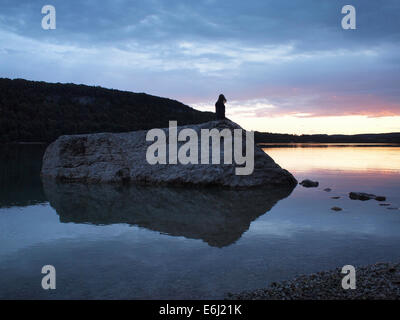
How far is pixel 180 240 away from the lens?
7.94m

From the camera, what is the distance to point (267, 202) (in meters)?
12.4

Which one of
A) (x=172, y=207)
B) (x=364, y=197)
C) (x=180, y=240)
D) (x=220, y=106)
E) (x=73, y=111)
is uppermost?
(x=73, y=111)

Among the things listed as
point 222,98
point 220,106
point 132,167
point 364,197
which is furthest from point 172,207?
point 222,98

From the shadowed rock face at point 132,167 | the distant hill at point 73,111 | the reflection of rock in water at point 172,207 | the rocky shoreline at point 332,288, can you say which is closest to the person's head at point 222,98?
the shadowed rock face at point 132,167

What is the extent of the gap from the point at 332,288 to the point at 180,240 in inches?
146

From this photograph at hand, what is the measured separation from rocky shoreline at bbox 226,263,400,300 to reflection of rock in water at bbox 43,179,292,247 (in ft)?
8.26

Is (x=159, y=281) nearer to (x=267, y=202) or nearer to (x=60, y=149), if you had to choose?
(x=267, y=202)

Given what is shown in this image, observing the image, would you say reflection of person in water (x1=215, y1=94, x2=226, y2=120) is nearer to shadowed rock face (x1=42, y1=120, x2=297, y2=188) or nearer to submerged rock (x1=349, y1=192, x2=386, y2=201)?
shadowed rock face (x1=42, y1=120, x2=297, y2=188)

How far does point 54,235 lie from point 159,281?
4005 millimetres

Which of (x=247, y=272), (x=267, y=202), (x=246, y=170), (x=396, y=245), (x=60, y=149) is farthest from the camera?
(x=60, y=149)

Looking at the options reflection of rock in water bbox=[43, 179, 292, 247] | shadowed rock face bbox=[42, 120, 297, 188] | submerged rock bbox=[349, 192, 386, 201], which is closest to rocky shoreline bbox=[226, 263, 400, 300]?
reflection of rock in water bbox=[43, 179, 292, 247]

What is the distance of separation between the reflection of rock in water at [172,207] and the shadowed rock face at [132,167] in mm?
843

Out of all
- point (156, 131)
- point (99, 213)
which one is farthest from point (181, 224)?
point (156, 131)

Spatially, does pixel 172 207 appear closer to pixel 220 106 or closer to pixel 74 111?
pixel 220 106
